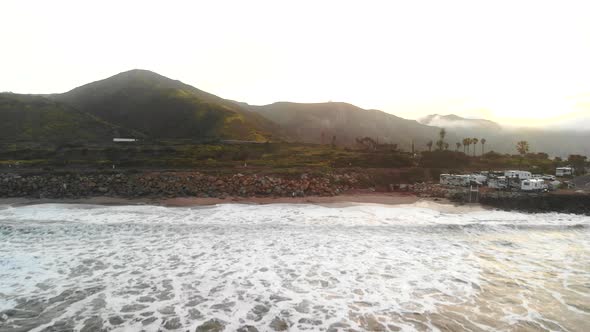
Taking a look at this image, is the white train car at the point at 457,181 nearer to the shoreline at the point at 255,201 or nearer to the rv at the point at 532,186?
the rv at the point at 532,186

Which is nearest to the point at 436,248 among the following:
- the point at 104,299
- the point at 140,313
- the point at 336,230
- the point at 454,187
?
the point at 336,230

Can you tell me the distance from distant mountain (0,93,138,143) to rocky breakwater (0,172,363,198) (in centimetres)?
7382

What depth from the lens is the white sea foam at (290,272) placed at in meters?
8.96

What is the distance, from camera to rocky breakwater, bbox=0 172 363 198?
97.3ft

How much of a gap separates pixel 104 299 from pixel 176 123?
6543 inches

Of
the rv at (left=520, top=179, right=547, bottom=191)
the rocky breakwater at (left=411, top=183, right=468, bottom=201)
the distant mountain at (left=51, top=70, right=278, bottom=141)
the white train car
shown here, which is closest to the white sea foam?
the rocky breakwater at (left=411, top=183, right=468, bottom=201)

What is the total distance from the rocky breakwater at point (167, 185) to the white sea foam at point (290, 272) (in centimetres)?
893

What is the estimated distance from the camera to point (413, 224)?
65.6 feet

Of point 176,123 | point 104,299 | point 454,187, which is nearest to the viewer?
point 104,299

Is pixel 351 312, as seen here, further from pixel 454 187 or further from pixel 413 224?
pixel 454 187

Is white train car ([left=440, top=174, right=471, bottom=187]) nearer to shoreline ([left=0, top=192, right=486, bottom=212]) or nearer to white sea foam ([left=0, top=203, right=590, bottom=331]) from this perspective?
shoreline ([left=0, top=192, right=486, bottom=212])

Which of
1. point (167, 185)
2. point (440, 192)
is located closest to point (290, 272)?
point (167, 185)

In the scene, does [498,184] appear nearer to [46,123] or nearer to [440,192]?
[440,192]

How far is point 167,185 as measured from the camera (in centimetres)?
3145
